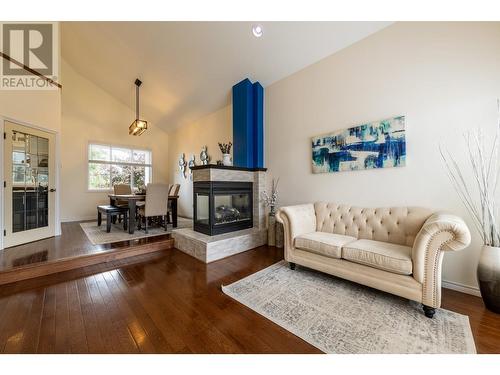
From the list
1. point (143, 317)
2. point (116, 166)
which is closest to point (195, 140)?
point (116, 166)

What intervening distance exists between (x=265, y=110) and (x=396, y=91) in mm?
2199

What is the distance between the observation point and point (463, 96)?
205 centimetres

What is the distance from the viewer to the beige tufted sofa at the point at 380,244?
63.7 inches

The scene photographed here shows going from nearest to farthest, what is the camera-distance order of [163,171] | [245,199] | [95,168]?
1. [245,199]
2. [95,168]
3. [163,171]

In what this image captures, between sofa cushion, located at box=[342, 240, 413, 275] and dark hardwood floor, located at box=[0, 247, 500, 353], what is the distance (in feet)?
1.91

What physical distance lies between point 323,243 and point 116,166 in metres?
6.32

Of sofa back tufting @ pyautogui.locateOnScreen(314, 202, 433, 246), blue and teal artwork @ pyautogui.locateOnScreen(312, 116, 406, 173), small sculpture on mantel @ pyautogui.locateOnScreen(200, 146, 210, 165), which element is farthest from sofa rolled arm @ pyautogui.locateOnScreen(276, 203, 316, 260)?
small sculpture on mantel @ pyautogui.locateOnScreen(200, 146, 210, 165)

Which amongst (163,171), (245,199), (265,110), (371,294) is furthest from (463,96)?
(163,171)

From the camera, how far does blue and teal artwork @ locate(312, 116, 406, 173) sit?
7.94ft

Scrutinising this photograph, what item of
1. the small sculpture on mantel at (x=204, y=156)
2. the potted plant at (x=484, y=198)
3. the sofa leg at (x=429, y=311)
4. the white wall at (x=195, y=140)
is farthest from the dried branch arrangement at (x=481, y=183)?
the small sculpture on mantel at (x=204, y=156)

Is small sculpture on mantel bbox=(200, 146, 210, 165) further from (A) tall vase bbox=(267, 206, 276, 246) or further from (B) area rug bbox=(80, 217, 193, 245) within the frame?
(A) tall vase bbox=(267, 206, 276, 246)

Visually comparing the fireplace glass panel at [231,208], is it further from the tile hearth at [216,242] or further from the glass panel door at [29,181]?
the glass panel door at [29,181]

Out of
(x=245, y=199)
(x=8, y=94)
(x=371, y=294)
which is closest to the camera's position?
(x=371, y=294)
